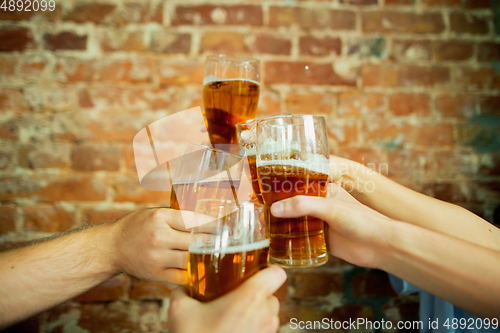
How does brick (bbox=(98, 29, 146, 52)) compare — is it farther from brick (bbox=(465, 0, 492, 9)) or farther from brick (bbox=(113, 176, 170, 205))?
brick (bbox=(465, 0, 492, 9))

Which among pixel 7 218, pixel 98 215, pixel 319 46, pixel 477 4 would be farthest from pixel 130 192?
pixel 477 4

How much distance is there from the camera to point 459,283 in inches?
19.1

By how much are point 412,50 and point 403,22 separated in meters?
0.11

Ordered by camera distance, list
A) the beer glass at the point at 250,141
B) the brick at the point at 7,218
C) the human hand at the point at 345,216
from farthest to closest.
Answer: the brick at the point at 7,218, the beer glass at the point at 250,141, the human hand at the point at 345,216

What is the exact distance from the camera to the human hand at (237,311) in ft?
1.28

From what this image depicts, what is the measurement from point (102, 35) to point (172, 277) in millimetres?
923

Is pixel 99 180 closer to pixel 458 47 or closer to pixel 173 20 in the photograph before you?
pixel 173 20

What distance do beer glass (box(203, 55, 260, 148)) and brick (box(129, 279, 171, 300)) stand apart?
628mm

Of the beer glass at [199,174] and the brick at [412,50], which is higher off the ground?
the brick at [412,50]

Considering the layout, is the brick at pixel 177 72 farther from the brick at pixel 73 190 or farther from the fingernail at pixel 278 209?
the fingernail at pixel 278 209

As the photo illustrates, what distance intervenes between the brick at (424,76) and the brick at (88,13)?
1.15 metres

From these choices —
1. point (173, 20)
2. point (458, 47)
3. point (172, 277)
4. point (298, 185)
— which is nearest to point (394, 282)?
point (298, 185)

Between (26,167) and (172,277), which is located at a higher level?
(26,167)

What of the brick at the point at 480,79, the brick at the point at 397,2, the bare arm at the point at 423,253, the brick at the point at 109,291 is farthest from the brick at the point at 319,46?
the brick at the point at 109,291
